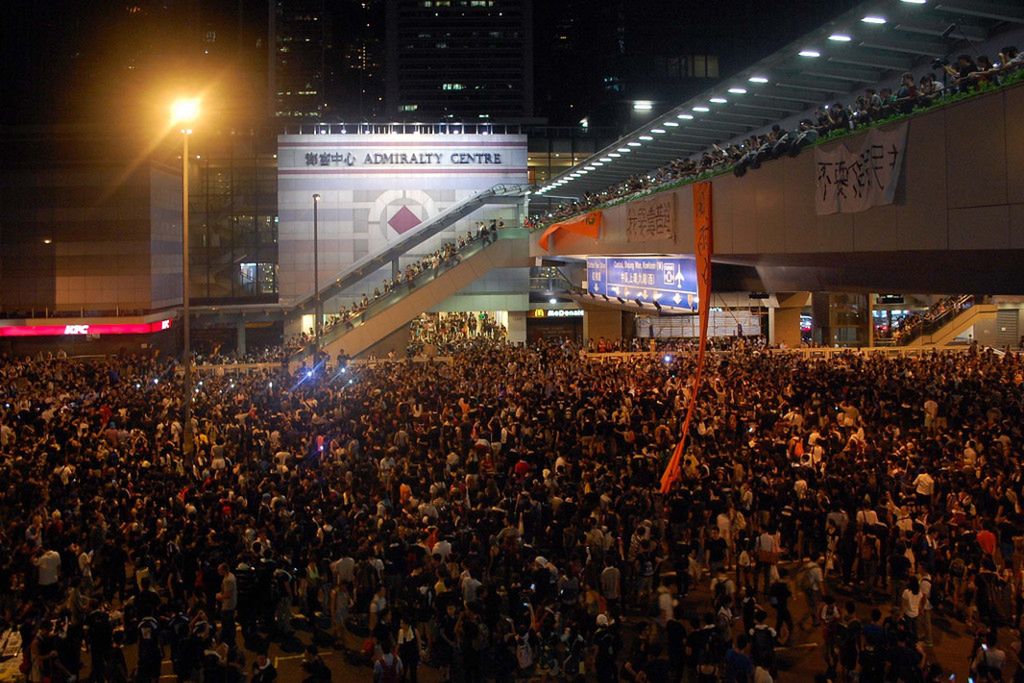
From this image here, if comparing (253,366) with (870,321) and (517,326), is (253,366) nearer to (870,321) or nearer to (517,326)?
(517,326)

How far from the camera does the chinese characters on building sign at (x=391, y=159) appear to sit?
40.2 m

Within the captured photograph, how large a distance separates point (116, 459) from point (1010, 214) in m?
12.7

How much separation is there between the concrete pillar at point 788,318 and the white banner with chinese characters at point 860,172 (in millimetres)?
21053

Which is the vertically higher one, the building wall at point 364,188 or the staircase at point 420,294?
the building wall at point 364,188

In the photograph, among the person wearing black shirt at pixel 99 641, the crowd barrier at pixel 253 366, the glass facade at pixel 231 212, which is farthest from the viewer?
the glass facade at pixel 231 212

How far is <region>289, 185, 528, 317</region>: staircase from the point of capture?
37875 millimetres

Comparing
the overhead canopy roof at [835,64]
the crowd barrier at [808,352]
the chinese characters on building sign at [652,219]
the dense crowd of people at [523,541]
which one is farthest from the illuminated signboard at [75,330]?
the chinese characters on building sign at [652,219]

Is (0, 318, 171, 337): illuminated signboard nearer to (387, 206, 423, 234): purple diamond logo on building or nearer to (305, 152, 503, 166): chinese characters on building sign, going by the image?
(305, 152, 503, 166): chinese characters on building sign

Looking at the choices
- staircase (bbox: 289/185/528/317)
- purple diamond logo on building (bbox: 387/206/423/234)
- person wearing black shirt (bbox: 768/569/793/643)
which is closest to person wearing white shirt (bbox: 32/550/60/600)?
person wearing black shirt (bbox: 768/569/793/643)

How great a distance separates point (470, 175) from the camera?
Answer: 40.8m

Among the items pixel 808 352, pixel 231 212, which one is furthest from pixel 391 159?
pixel 808 352

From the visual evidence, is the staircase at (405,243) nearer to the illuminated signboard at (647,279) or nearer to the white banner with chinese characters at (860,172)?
the illuminated signboard at (647,279)

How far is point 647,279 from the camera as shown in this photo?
20.5 meters

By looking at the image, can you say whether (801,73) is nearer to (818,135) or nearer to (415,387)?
(818,135)
